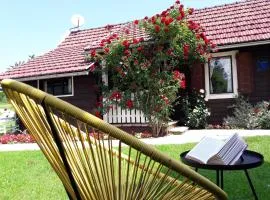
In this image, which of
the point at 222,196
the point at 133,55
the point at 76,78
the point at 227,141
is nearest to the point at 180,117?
the point at 133,55

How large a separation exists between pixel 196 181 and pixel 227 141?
1.09m

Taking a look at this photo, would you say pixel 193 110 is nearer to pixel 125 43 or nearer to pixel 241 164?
pixel 125 43

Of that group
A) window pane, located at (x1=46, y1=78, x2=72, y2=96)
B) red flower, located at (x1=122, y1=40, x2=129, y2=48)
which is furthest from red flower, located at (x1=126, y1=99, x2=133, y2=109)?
window pane, located at (x1=46, y1=78, x2=72, y2=96)

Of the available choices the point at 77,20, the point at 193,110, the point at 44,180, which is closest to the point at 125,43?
the point at 193,110

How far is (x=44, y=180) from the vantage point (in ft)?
17.9

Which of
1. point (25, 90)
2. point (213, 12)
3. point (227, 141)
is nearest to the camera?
point (25, 90)

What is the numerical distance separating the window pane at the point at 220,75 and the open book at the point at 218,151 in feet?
30.0

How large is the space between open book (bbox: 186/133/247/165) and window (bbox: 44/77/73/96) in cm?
1115

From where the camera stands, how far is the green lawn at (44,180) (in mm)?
4578

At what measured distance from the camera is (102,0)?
16969 mm

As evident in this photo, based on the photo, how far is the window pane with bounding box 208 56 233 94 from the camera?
11945 mm

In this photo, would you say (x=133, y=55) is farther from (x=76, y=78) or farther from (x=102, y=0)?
(x=102, y=0)

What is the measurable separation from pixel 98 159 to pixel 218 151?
126 centimetres

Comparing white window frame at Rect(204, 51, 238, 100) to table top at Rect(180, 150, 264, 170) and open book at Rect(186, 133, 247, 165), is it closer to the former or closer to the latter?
table top at Rect(180, 150, 264, 170)
